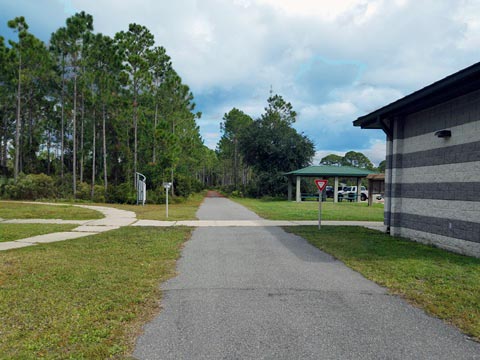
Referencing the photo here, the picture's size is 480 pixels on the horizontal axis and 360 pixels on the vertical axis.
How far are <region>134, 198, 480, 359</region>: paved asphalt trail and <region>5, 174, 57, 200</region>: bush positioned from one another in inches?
1057

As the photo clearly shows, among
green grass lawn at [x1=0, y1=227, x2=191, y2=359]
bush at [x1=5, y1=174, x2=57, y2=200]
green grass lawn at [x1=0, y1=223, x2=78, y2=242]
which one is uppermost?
bush at [x1=5, y1=174, x2=57, y2=200]

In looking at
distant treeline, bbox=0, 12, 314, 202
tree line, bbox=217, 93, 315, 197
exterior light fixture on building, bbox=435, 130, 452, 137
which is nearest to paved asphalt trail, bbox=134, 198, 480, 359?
exterior light fixture on building, bbox=435, 130, 452, 137

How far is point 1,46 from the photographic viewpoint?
2773cm

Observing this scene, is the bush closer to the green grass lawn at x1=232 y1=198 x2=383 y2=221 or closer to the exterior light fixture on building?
the green grass lawn at x1=232 y1=198 x2=383 y2=221

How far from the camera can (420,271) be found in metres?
6.45

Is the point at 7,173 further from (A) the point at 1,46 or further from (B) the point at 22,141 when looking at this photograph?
(A) the point at 1,46

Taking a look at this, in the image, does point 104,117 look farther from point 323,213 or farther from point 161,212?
point 323,213

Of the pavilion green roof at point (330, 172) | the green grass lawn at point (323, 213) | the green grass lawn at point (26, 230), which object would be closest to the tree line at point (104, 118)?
the pavilion green roof at point (330, 172)

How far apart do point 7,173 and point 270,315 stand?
44.0 m

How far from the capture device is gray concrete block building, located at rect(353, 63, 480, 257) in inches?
320

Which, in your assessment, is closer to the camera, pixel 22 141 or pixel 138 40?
pixel 138 40

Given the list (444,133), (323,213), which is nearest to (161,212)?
(323,213)

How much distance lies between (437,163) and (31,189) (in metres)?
29.4

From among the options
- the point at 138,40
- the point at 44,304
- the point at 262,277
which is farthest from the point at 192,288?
the point at 138,40
